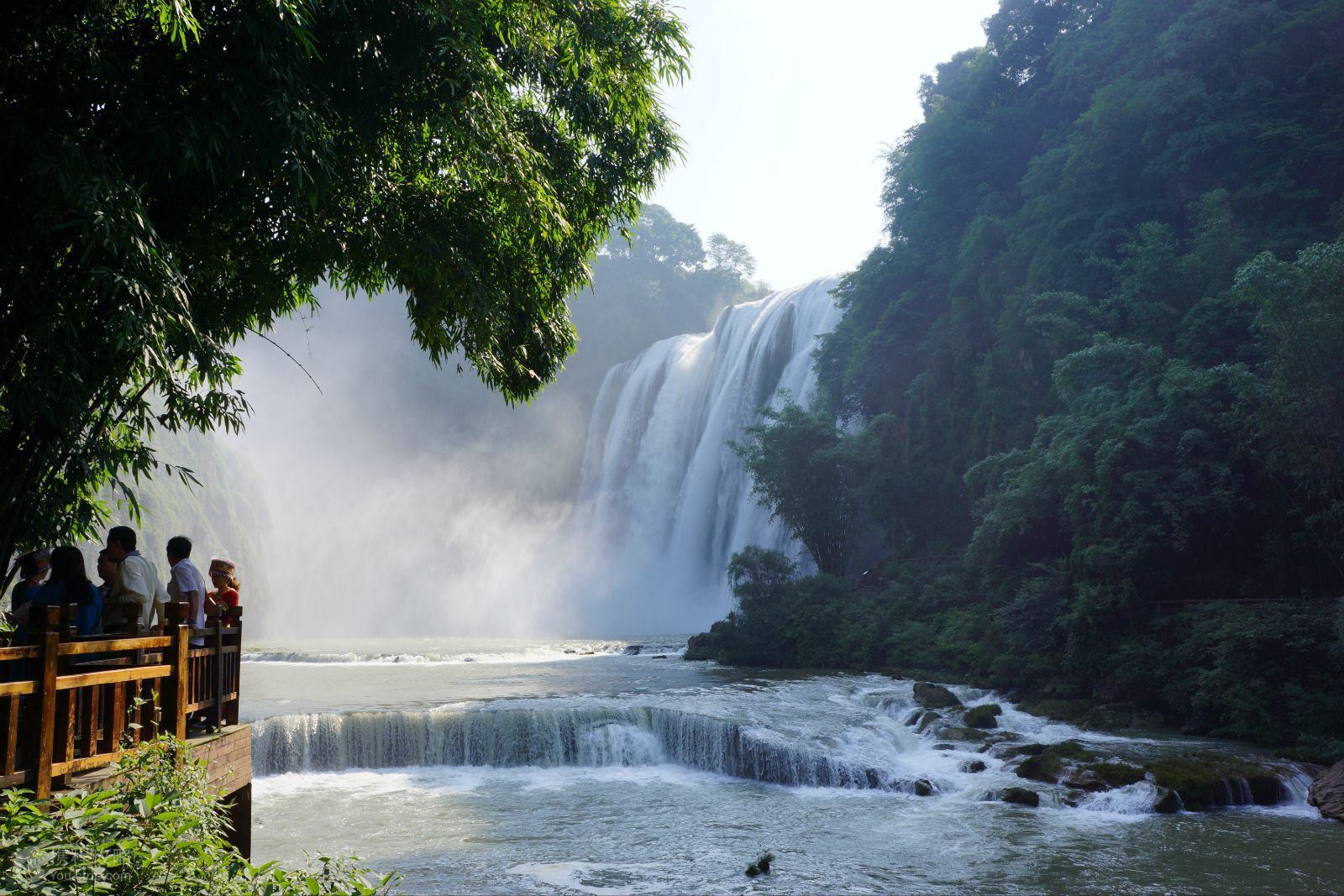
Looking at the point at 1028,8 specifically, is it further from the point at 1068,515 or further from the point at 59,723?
the point at 59,723

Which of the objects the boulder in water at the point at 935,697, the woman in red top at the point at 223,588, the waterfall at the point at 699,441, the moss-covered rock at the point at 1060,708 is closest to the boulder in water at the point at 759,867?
the woman in red top at the point at 223,588

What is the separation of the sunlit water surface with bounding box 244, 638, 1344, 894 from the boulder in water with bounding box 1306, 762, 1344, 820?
0.18m

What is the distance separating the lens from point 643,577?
1666 inches

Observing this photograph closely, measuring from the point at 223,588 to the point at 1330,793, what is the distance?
1225 centimetres

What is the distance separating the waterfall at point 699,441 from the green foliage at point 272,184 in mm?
23481

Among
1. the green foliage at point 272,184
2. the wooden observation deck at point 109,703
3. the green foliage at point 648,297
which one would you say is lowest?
the wooden observation deck at point 109,703

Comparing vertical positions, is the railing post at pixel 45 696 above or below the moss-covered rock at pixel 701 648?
above

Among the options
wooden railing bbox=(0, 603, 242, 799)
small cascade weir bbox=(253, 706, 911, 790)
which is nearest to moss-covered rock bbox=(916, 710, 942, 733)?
small cascade weir bbox=(253, 706, 911, 790)

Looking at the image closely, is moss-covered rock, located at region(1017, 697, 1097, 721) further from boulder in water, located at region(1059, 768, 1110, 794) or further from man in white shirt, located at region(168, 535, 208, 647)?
man in white shirt, located at region(168, 535, 208, 647)

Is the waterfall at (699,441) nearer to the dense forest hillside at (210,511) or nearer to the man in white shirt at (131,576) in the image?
the dense forest hillside at (210,511)

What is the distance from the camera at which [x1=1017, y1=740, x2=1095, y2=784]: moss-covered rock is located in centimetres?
1236

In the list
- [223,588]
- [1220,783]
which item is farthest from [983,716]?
[223,588]

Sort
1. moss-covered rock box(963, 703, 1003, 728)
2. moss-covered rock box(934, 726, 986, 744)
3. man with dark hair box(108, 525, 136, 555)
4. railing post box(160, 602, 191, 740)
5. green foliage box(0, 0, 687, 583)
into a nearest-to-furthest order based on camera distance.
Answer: green foliage box(0, 0, 687, 583) → railing post box(160, 602, 191, 740) → man with dark hair box(108, 525, 136, 555) → moss-covered rock box(934, 726, 986, 744) → moss-covered rock box(963, 703, 1003, 728)

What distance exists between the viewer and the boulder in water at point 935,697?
16891mm
